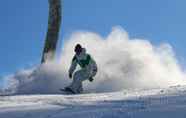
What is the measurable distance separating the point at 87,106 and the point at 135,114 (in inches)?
71.7

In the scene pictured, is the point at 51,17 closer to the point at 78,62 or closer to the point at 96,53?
the point at 96,53

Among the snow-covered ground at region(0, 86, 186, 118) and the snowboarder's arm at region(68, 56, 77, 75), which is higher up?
the snowboarder's arm at region(68, 56, 77, 75)

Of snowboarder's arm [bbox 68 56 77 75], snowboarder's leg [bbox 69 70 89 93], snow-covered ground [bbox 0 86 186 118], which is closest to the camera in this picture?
snow-covered ground [bbox 0 86 186 118]

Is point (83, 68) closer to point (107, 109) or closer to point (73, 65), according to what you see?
point (73, 65)

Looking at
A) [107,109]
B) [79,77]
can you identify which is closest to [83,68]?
[79,77]

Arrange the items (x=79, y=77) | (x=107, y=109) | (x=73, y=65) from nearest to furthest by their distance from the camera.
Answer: (x=107, y=109) → (x=79, y=77) → (x=73, y=65)

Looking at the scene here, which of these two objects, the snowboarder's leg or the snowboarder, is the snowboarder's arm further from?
the snowboarder's leg

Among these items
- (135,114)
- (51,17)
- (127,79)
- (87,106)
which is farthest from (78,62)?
(135,114)

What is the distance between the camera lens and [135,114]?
29.6 feet

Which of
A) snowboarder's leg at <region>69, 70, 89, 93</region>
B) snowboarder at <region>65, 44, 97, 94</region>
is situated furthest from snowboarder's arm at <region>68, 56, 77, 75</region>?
snowboarder's leg at <region>69, 70, 89, 93</region>

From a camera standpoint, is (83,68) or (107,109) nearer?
(107,109)

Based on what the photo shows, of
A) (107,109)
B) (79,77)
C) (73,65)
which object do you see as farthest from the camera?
(73,65)

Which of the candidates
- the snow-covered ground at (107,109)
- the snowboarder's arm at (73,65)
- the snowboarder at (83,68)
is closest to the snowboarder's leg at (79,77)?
the snowboarder at (83,68)

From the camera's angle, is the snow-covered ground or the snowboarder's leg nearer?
the snow-covered ground
